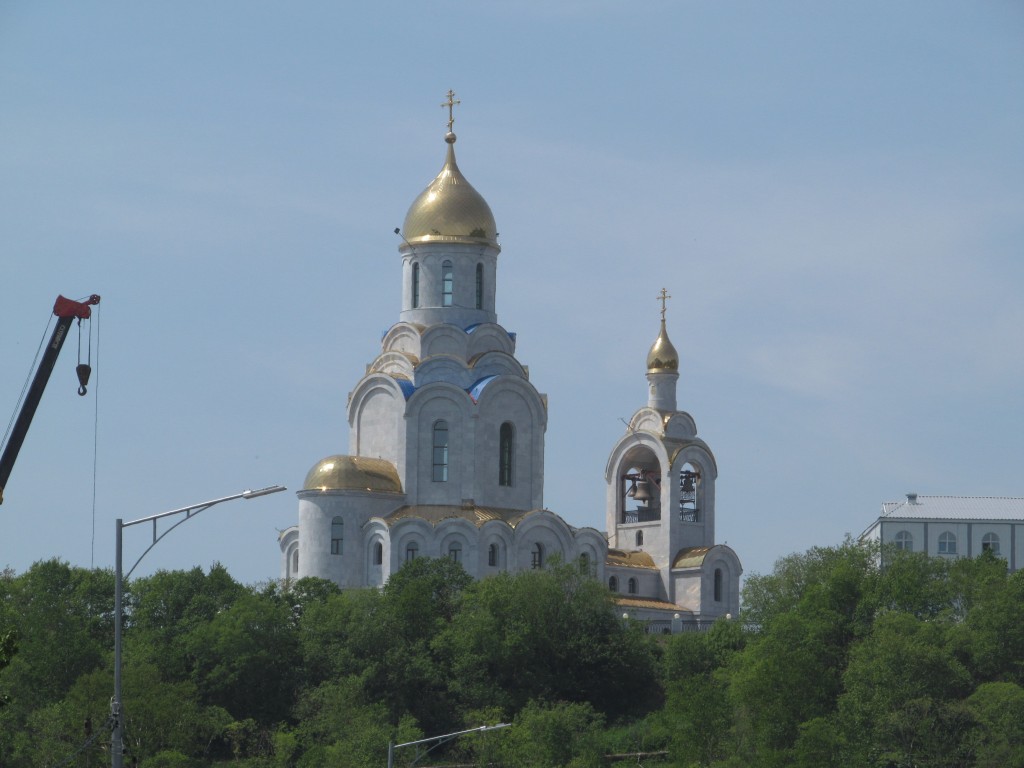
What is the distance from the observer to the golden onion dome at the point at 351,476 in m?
79.1

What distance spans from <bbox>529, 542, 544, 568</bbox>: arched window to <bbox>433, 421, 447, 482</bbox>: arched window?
4.13 m

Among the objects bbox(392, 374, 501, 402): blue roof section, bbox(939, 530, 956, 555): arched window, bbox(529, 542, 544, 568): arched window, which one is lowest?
bbox(529, 542, 544, 568): arched window

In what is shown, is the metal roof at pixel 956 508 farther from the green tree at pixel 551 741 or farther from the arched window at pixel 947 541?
the green tree at pixel 551 741

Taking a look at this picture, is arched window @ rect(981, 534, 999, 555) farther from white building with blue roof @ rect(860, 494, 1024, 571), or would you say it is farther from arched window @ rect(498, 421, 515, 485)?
arched window @ rect(498, 421, 515, 485)

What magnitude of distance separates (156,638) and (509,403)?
18.3 metres

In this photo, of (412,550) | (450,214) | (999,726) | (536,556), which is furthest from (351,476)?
(999,726)

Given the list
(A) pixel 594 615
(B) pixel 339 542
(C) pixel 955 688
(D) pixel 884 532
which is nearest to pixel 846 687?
(C) pixel 955 688

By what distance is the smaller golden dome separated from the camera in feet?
297

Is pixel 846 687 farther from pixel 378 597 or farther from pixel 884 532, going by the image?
pixel 884 532

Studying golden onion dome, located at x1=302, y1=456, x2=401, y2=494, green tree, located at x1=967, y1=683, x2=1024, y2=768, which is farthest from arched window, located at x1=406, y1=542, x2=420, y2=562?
green tree, located at x1=967, y1=683, x2=1024, y2=768

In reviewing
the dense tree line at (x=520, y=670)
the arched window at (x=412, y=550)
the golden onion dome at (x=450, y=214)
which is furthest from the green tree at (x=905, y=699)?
the golden onion dome at (x=450, y=214)

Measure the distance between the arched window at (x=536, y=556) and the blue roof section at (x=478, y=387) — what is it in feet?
19.3

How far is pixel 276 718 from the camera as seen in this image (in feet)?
228

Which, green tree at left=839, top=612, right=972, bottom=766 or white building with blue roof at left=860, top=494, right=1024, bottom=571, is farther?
white building with blue roof at left=860, top=494, right=1024, bottom=571
